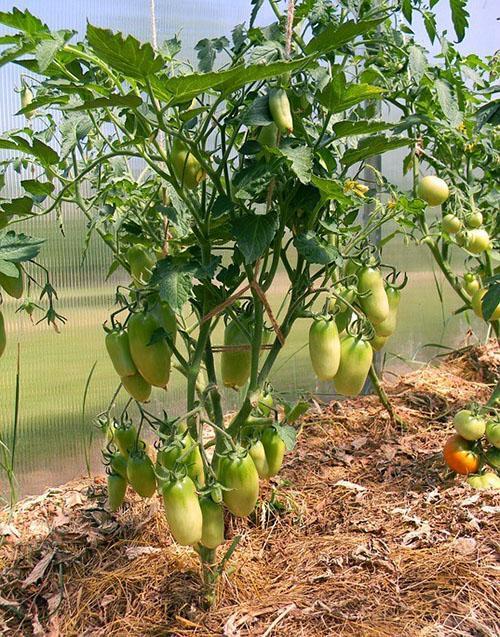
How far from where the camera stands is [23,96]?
1476 millimetres

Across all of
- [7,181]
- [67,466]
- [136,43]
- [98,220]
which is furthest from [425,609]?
[7,181]

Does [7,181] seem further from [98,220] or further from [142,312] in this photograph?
[142,312]

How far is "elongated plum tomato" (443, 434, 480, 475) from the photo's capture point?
5.49 ft

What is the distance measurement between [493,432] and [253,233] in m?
0.98

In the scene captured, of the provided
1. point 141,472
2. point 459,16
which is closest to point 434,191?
point 459,16

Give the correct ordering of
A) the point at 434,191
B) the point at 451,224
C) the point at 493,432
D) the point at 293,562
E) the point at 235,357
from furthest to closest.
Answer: the point at 451,224 < the point at 493,432 < the point at 434,191 < the point at 293,562 < the point at 235,357

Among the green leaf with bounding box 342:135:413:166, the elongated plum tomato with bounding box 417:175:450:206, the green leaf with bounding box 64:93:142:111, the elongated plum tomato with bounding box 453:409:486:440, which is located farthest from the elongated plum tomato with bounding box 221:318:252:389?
the elongated plum tomato with bounding box 453:409:486:440

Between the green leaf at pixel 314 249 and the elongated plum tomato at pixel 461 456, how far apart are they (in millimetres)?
882

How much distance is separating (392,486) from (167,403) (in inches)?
29.3

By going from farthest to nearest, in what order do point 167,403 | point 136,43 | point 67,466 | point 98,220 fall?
point 167,403
point 67,466
point 98,220
point 136,43

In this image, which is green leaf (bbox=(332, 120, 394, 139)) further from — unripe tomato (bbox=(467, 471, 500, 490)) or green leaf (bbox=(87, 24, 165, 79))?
Result: unripe tomato (bbox=(467, 471, 500, 490))

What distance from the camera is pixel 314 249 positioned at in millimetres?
960

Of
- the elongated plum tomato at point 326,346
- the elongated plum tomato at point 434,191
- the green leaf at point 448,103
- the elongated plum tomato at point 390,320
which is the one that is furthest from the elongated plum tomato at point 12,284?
the elongated plum tomato at point 434,191

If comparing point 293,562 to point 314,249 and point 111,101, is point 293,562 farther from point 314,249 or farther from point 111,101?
point 111,101
